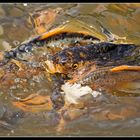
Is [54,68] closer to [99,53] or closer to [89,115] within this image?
[99,53]

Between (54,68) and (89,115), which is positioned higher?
(54,68)

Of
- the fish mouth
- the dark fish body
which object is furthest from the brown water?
the dark fish body

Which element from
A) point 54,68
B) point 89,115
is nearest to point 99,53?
Result: point 54,68

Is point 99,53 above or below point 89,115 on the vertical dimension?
above

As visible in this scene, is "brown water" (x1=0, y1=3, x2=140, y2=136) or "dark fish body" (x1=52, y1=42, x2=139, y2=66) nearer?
"brown water" (x1=0, y1=3, x2=140, y2=136)

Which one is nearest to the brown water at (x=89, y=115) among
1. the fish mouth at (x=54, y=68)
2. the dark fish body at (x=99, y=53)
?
the fish mouth at (x=54, y=68)

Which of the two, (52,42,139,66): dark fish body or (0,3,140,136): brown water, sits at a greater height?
(52,42,139,66): dark fish body

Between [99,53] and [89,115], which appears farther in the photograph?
[99,53]

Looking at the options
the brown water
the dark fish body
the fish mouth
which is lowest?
the brown water

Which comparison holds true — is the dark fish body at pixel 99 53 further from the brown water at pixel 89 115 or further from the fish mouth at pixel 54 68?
the brown water at pixel 89 115

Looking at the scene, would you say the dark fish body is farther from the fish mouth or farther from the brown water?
the brown water

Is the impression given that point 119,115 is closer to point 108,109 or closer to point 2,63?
point 108,109
